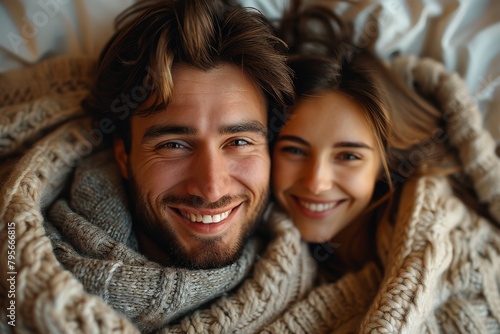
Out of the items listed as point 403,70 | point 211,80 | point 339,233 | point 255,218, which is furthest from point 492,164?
Result: point 211,80

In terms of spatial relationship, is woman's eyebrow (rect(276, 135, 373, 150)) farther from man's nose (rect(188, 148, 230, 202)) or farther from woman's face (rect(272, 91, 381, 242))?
man's nose (rect(188, 148, 230, 202))

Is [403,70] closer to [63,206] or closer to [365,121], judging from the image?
[365,121]

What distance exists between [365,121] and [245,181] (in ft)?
1.28

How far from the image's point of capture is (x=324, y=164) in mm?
1281

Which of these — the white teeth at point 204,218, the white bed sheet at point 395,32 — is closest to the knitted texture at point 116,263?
the white teeth at point 204,218

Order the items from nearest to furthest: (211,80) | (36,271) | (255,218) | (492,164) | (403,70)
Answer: (36,271), (211,80), (255,218), (492,164), (403,70)

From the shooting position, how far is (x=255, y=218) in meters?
1.28

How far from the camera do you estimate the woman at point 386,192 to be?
1.22 meters

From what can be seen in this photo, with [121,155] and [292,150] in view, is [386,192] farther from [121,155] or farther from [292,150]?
[121,155]

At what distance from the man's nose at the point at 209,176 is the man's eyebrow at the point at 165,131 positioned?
6 cm

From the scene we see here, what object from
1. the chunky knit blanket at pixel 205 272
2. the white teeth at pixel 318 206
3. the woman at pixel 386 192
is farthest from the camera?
the white teeth at pixel 318 206

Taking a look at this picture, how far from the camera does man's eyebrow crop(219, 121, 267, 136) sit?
3.76 ft

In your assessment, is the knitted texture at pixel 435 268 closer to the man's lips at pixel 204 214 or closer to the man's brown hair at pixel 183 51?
the man's lips at pixel 204 214

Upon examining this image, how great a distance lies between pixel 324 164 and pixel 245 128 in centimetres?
26
